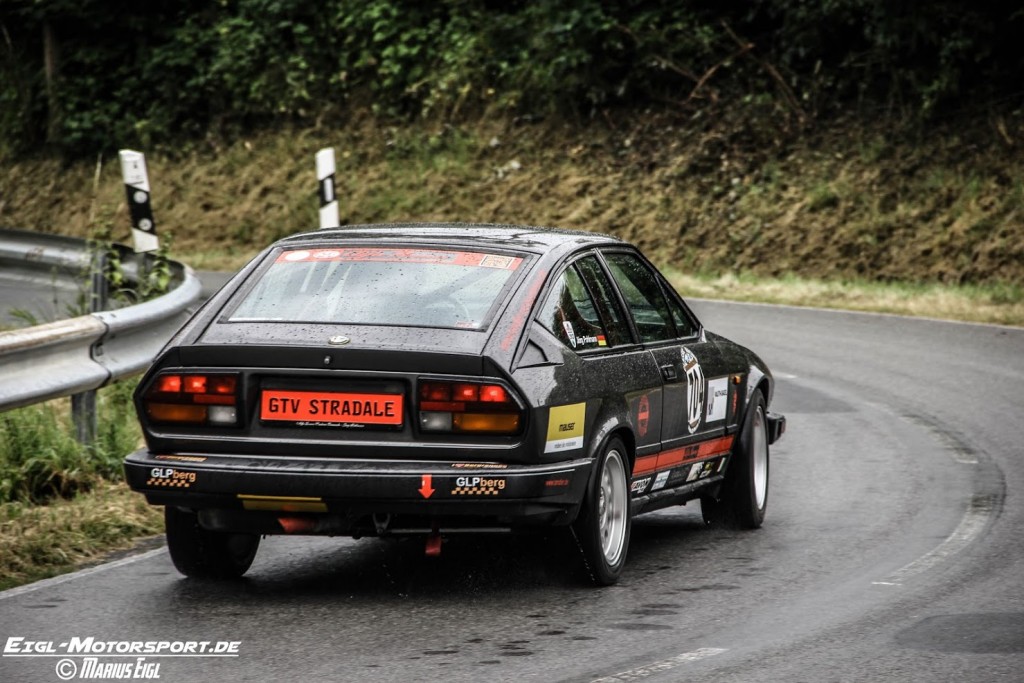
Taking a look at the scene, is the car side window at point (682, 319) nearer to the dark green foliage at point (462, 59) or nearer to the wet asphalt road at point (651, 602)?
the wet asphalt road at point (651, 602)

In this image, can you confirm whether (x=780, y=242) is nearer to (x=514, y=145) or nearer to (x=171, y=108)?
(x=514, y=145)

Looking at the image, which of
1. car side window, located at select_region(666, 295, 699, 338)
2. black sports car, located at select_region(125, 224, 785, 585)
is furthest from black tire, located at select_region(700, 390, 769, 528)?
black sports car, located at select_region(125, 224, 785, 585)

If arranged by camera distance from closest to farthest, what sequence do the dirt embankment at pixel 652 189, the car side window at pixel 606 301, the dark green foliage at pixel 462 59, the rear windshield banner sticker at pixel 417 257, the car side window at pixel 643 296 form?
the rear windshield banner sticker at pixel 417 257, the car side window at pixel 606 301, the car side window at pixel 643 296, the dirt embankment at pixel 652 189, the dark green foliage at pixel 462 59

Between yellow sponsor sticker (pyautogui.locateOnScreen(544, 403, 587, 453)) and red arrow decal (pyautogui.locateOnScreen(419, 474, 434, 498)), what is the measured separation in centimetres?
48

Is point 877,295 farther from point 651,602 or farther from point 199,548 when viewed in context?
point 199,548

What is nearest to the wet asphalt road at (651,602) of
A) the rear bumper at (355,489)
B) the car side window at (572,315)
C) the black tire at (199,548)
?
the black tire at (199,548)

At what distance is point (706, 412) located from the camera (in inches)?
303

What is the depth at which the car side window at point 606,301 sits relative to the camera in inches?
275

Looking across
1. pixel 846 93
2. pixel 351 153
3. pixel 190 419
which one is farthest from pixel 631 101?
pixel 190 419

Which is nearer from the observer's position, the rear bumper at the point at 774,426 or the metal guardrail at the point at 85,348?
the metal guardrail at the point at 85,348

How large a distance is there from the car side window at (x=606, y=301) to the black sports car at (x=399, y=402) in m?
0.02

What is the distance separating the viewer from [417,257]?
21.8ft

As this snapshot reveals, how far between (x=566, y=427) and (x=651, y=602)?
31.1 inches

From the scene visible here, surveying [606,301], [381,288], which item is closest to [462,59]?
[606,301]
